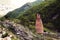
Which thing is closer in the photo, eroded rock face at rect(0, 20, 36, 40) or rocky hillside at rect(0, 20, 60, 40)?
rocky hillside at rect(0, 20, 60, 40)

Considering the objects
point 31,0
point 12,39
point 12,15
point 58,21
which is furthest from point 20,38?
point 31,0

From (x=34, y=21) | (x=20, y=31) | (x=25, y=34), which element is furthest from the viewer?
(x=34, y=21)

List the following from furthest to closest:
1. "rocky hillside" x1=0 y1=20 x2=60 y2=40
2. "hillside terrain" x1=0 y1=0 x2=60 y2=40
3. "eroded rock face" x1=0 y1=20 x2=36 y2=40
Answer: "hillside terrain" x1=0 y1=0 x2=60 y2=40, "eroded rock face" x1=0 y1=20 x2=36 y2=40, "rocky hillside" x1=0 y1=20 x2=60 y2=40

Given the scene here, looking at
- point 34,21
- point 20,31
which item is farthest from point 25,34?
point 34,21

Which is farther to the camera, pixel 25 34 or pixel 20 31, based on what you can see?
pixel 20 31

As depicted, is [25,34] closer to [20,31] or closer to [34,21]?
[20,31]

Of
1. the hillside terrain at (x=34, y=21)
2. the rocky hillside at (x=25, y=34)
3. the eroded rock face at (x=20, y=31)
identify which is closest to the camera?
the rocky hillside at (x=25, y=34)

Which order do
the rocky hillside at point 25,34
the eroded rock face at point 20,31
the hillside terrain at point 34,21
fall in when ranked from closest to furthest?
the rocky hillside at point 25,34 < the eroded rock face at point 20,31 < the hillside terrain at point 34,21

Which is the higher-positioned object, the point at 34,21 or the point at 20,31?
the point at 34,21

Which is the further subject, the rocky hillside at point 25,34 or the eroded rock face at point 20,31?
the eroded rock face at point 20,31

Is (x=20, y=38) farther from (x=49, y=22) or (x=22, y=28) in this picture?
(x=49, y=22)

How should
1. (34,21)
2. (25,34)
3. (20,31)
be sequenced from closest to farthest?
A: (25,34) < (20,31) < (34,21)
